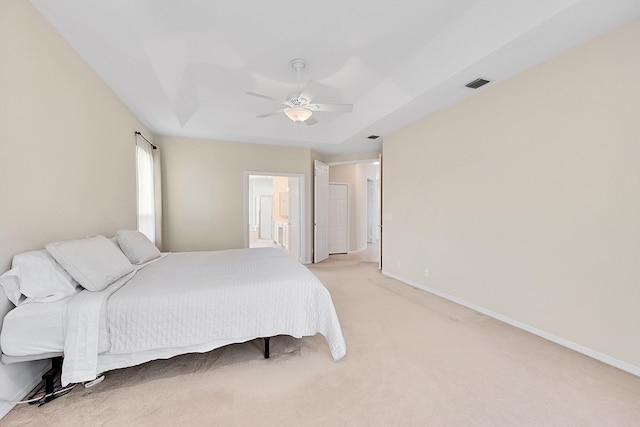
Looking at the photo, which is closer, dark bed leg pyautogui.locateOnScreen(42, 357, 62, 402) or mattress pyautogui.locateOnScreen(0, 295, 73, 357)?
mattress pyautogui.locateOnScreen(0, 295, 73, 357)

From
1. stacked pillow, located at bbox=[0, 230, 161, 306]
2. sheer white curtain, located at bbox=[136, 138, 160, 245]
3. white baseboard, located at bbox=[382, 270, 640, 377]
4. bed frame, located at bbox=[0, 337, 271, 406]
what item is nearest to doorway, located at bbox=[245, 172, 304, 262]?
sheer white curtain, located at bbox=[136, 138, 160, 245]

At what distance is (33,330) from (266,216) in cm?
A: 911

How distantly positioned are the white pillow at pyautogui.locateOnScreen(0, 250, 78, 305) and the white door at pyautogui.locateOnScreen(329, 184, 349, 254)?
5.73 meters

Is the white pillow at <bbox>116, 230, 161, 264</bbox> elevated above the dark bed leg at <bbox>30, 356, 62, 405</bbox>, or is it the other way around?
the white pillow at <bbox>116, 230, 161, 264</bbox>

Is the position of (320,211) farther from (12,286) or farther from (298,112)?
(12,286)

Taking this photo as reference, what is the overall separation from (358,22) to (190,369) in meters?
3.17

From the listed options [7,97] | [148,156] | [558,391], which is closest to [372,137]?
[148,156]

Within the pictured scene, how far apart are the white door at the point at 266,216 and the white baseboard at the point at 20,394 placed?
8580 millimetres

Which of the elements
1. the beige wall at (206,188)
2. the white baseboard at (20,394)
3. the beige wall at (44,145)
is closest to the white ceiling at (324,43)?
the beige wall at (44,145)

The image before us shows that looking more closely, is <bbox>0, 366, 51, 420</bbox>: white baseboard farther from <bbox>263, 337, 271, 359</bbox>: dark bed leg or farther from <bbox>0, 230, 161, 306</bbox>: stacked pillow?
<bbox>263, 337, 271, 359</bbox>: dark bed leg

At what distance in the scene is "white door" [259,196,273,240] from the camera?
10.4 metres

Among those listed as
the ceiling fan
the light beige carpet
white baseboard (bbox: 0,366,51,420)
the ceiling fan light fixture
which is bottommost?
the light beige carpet

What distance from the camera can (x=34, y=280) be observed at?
1.59 meters

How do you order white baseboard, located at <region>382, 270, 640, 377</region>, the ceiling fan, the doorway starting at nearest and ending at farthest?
white baseboard, located at <region>382, 270, 640, 377</region>, the ceiling fan, the doorway
